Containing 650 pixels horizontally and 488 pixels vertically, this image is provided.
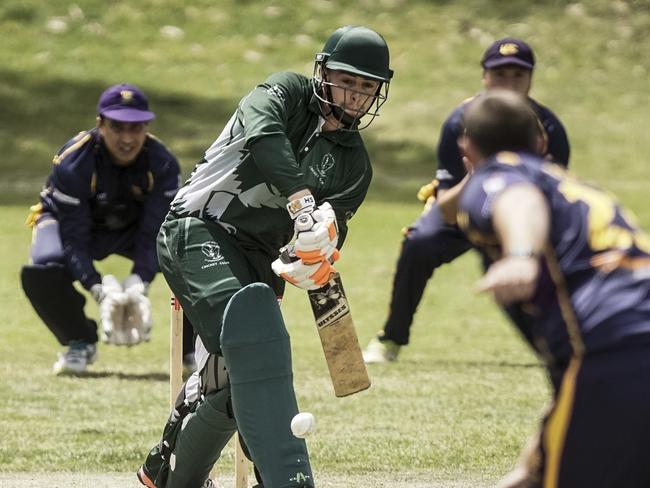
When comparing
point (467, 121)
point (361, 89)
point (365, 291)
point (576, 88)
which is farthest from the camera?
point (576, 88)

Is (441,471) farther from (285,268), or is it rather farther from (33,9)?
(33,9)

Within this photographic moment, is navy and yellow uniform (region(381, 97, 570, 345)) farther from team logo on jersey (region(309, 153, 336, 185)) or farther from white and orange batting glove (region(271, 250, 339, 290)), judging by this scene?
white and orange batting glove (region(271, 250, 339, 290))

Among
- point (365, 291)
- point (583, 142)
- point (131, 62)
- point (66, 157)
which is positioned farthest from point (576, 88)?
point (66, 157)

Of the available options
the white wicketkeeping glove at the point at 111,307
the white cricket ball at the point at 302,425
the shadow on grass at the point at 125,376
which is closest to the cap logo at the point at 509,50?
the white wicketkeeping glove at the point at 111,307

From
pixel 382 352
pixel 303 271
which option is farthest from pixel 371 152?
pixel 303 271

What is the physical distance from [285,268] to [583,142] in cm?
1787

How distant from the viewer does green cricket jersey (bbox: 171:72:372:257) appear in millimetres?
5047

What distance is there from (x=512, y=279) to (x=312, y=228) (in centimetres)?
161

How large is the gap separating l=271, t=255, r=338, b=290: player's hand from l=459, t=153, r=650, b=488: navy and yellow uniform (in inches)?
53.5

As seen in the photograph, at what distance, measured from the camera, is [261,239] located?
519 cm

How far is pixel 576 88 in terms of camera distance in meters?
24.2

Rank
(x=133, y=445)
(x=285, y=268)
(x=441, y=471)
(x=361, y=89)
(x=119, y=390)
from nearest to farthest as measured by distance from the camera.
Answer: (x=285, y=268)
(x=361, y=89)
(x=441, y=471)
(x=133, y=445)
(x=119, y=390)

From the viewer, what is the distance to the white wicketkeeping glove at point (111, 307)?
837 centimetres

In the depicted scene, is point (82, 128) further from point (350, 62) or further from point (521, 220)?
point (521, 220)
